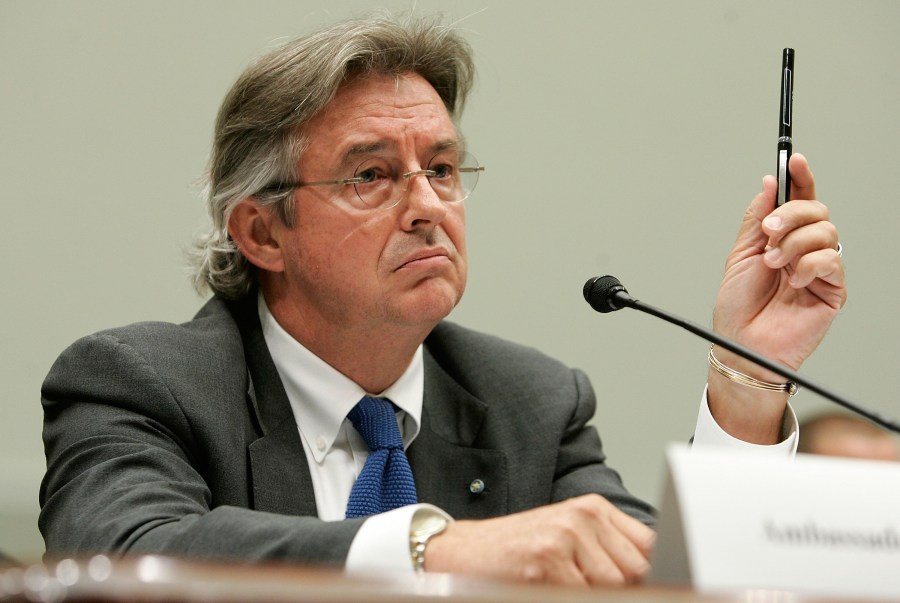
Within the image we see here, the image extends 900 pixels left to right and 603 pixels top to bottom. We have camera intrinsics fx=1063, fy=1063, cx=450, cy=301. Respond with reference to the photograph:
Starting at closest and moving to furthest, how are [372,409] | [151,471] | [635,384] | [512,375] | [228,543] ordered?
[228,543] < [151,471] < [372,409] < [512,375] < [635,384]

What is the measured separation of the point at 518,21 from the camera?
10.8 ft

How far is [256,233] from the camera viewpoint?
242cm

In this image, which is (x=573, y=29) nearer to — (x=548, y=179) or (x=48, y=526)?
(x=548, y=179)

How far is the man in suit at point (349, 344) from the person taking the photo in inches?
74.7

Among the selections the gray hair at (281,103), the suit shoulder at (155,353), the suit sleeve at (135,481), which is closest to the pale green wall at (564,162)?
the gray hair at (281,103)

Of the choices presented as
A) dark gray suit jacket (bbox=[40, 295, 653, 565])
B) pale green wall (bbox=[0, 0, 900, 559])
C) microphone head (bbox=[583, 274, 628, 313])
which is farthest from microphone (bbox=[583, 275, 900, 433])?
pale green wall (bbox=[0, 0, 900, 559])

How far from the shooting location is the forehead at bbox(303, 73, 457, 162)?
7.48 ft

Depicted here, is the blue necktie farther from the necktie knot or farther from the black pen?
the black pen

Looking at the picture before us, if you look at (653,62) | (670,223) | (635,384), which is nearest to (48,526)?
(635,384)

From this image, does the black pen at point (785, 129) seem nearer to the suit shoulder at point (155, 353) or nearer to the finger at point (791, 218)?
the finger at point (791, 218)

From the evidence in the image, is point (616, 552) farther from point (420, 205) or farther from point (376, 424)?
point (420, 205)

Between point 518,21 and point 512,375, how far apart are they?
1.37m

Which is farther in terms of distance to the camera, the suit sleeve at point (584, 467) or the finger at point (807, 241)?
the suit sleeve at point (584, 467)

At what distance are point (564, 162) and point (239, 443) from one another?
1.65 m
